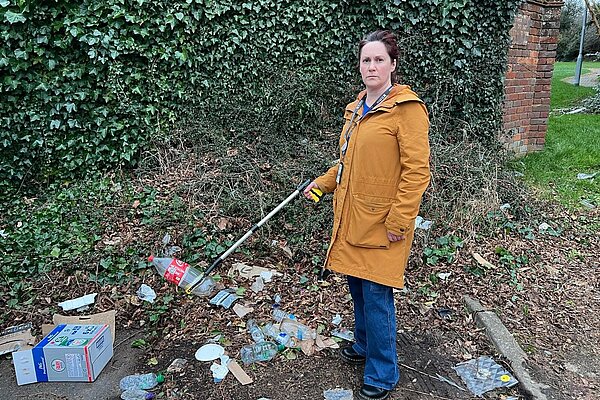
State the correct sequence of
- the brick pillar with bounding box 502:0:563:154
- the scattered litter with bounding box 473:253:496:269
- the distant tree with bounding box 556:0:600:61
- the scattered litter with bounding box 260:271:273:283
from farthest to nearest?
the distant tree with bounding box 556:0:600:61
the brick pillar with bounding box 502:0:563:154
the scattered litter with bounding box 473:253:496:269
the scattered litter with bounding box 260:271:273:283

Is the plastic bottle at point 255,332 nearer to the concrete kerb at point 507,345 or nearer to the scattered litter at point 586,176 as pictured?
the concrete kerb at point 507,345

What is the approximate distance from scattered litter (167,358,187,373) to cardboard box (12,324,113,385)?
46cm

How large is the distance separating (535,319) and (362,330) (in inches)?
60.9

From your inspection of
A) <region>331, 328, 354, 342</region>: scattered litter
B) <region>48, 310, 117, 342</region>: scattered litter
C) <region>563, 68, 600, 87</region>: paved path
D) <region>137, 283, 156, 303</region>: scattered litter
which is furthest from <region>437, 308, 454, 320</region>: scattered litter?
<region>563, 68, 600, 87</region>: paved path

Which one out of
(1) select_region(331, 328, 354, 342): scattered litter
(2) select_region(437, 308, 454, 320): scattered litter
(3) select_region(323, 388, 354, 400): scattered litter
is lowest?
(3) select_region(323, 388, 354, 400): scattered litter

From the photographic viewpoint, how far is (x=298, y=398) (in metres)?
2.87

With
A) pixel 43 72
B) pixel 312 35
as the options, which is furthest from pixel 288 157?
Result: pixel 43 72

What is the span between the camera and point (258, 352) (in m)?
3.22

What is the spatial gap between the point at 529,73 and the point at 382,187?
5.80 m

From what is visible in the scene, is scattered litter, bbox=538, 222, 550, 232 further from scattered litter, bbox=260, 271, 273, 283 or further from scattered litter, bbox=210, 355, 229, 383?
scattered litter, bbox=210, 355, 229, 383

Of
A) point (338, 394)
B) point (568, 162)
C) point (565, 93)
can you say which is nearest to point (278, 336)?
point (338, 394)

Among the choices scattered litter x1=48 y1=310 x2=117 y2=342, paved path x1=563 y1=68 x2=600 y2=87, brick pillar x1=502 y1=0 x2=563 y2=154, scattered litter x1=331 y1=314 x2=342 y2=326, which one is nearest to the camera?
scattered litter x1=48 y1=310 x2=117 y2=342

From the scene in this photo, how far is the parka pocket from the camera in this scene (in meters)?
2.47

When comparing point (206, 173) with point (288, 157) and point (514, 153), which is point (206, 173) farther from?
point (514, 153)
